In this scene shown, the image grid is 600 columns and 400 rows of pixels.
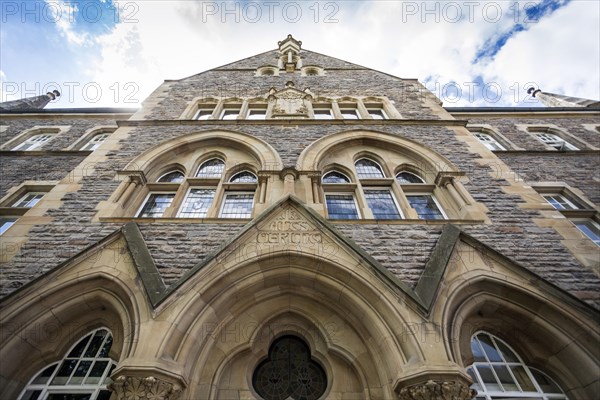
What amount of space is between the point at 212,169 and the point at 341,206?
3646 millimetres

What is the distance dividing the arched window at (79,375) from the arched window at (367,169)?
6113 millimetres

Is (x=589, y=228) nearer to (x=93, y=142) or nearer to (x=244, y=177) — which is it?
(x=244, y=177)

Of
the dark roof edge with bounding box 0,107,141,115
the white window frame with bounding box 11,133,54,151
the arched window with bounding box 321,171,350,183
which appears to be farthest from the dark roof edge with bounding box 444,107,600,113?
the white window frame with bounding box 11,133,54,151

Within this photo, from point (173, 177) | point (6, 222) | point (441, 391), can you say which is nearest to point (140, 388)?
point (441, 391)

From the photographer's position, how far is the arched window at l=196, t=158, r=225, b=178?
6.93 meters

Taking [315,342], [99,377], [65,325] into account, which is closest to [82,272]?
[65,325]

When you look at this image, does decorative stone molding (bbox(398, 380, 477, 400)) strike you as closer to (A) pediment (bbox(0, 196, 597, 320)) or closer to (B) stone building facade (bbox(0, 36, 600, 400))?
(B) stone building facade (bbox(0, 36, 600, 400))

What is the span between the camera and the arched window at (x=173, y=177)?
686cm

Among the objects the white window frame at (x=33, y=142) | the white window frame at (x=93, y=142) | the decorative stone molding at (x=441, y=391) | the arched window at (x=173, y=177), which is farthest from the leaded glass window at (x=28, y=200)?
the decorative stone molding at (x=441, y=391)

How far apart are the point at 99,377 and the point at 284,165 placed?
4.87 m

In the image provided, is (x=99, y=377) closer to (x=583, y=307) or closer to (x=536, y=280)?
(x=536, y=280)

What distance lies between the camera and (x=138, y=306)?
360 centimetres

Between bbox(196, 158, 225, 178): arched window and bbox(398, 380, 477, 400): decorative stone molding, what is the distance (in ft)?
19.1

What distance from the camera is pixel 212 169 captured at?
716 cm
